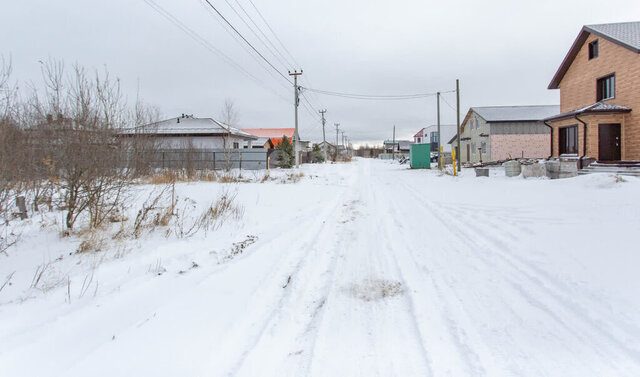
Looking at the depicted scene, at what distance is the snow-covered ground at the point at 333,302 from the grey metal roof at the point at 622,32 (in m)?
15.6

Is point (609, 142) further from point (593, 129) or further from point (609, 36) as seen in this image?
point (609, 36)

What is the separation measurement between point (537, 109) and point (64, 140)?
134ft

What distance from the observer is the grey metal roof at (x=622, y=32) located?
16911 millimetres

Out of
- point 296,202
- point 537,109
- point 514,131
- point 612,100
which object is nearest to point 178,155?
point 296,202

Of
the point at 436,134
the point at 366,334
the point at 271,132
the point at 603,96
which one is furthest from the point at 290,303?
the point at 436,134

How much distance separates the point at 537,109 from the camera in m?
35.4

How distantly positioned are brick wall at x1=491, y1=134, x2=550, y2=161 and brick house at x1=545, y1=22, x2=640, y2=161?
1117 cm

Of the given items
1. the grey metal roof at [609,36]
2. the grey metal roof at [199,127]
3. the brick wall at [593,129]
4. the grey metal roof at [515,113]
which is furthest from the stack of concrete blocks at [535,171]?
the grey metal roof at [199,127]

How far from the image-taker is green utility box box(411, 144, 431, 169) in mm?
33625

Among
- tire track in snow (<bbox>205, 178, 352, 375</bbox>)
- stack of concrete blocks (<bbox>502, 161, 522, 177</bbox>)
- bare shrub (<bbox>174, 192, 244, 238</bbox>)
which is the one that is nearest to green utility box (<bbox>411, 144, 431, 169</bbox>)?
stack of concrete blocks (<bbox>502, 161, 522, 177</bbox>)

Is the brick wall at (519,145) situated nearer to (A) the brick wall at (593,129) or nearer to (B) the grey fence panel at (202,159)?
(A) the brick wall at (593,129)

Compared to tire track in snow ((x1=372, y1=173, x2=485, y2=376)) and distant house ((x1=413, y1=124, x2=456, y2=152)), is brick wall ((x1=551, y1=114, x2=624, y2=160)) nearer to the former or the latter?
tire track in snow ((x1=372, y1=173, x2=485, y2=376))

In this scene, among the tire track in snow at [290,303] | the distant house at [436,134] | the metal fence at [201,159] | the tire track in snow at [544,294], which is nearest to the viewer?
the tire track in snow at [290,303]

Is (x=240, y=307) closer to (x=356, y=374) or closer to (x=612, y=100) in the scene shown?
(x=356, y=374)
